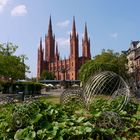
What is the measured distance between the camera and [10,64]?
5947 centimetres

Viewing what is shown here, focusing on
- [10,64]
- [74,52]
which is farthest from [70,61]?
[10,64]

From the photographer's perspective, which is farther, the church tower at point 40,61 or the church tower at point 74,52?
the church tower at point 40,61

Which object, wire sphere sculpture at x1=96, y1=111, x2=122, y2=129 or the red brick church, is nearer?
wire sphere sculpture at x1=96, y1=111, x2=122, y2=129

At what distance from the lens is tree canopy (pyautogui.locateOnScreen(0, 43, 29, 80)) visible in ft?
190

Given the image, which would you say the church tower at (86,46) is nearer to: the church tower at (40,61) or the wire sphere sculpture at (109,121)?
the church tower at (40,61)

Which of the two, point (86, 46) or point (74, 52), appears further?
point (86, 46)

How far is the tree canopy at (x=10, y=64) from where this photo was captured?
58.0 meters

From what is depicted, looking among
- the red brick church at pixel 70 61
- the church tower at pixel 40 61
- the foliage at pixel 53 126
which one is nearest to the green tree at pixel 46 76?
the red brick church at pixel 70 61

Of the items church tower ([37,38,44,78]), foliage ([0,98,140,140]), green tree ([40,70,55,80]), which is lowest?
foliage ([0,98,140,140])

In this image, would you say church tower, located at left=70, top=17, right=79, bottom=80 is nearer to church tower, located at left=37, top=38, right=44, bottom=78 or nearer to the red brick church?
the red brick church

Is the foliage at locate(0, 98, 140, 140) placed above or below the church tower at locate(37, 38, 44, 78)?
below

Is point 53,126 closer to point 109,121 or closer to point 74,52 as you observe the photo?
point 109,121

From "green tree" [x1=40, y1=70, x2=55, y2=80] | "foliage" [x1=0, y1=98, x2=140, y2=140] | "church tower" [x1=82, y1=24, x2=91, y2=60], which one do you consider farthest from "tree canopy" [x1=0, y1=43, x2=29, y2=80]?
"church tower" [x1=82, y1=24, x2=91, y2=60]

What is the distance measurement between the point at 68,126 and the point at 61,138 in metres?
1.06
